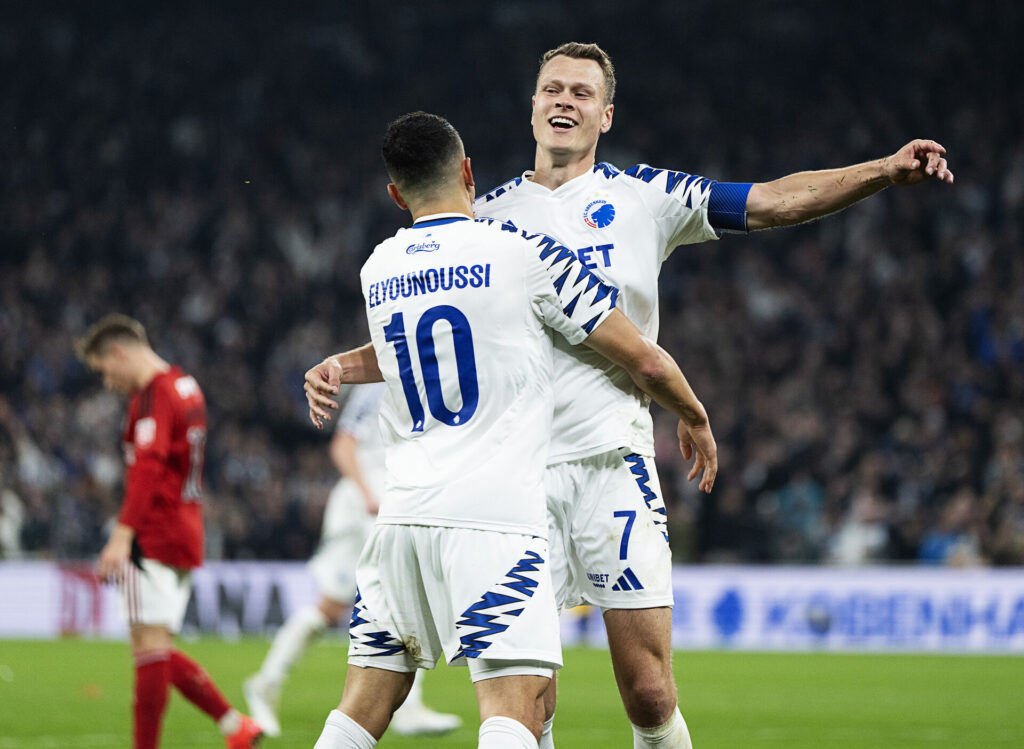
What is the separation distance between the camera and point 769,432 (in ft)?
60.3

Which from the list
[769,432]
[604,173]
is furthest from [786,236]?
[604,173]

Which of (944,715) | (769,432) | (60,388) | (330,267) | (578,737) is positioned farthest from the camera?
(330,267)

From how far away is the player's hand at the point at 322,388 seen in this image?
4.28 metres

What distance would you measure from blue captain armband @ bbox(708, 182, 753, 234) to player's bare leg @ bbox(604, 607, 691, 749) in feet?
4.18

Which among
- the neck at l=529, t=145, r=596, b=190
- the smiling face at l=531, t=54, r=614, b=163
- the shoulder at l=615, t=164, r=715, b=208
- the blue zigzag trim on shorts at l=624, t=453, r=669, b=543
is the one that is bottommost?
the blue zigzag trim on shorts at l=624, t=453, r=669, b=543

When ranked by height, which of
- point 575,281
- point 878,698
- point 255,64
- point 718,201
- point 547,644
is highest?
point 255,64

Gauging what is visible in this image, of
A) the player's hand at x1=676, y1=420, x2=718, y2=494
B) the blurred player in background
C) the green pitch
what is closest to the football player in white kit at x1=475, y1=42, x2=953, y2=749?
the player's hand at x1=676, y1=420, x2=718, y2=494

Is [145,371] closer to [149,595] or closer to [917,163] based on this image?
[149,595]

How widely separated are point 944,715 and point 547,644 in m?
6.43

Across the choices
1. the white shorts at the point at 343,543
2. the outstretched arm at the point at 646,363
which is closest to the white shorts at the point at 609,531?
the outstretched arm at the point at 646,363

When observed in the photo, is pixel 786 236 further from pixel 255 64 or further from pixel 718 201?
pixel 718 201

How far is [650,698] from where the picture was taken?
4.65 m

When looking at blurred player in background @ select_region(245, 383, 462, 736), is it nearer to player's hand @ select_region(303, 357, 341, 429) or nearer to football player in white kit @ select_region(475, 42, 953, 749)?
football player in white kit @ select_region(475, 42, 953, 749)

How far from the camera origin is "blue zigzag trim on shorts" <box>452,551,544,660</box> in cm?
376
